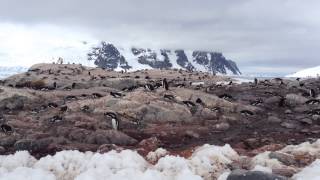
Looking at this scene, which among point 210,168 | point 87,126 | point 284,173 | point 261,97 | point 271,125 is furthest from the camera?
point 261,97

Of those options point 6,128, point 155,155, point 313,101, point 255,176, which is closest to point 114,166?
point 155,155

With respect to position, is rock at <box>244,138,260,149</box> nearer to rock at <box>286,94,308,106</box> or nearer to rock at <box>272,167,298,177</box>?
rock at <box>272,167,298,177</box>

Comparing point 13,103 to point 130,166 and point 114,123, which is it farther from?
point 130,166

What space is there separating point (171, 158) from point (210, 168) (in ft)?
6.60

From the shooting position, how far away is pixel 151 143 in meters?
36.1

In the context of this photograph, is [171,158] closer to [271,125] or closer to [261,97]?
[271,125]

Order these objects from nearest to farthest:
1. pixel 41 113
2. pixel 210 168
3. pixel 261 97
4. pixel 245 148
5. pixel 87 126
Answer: pixel 210 168 < pixel 245 148 < pixel 87 126 < pixel 41 113 < pixel 261 97

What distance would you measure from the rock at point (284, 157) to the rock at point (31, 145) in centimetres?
1357

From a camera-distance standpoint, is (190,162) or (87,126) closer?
(190,162)

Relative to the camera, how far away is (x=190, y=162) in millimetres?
28750

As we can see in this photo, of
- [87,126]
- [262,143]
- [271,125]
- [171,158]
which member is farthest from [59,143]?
[271,125]

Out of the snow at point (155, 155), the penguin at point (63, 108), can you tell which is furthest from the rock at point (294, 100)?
the snow at point (155, 155)

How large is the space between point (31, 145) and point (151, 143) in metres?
7.34

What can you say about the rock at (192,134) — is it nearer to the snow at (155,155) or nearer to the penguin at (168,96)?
the snow at (155,155)
